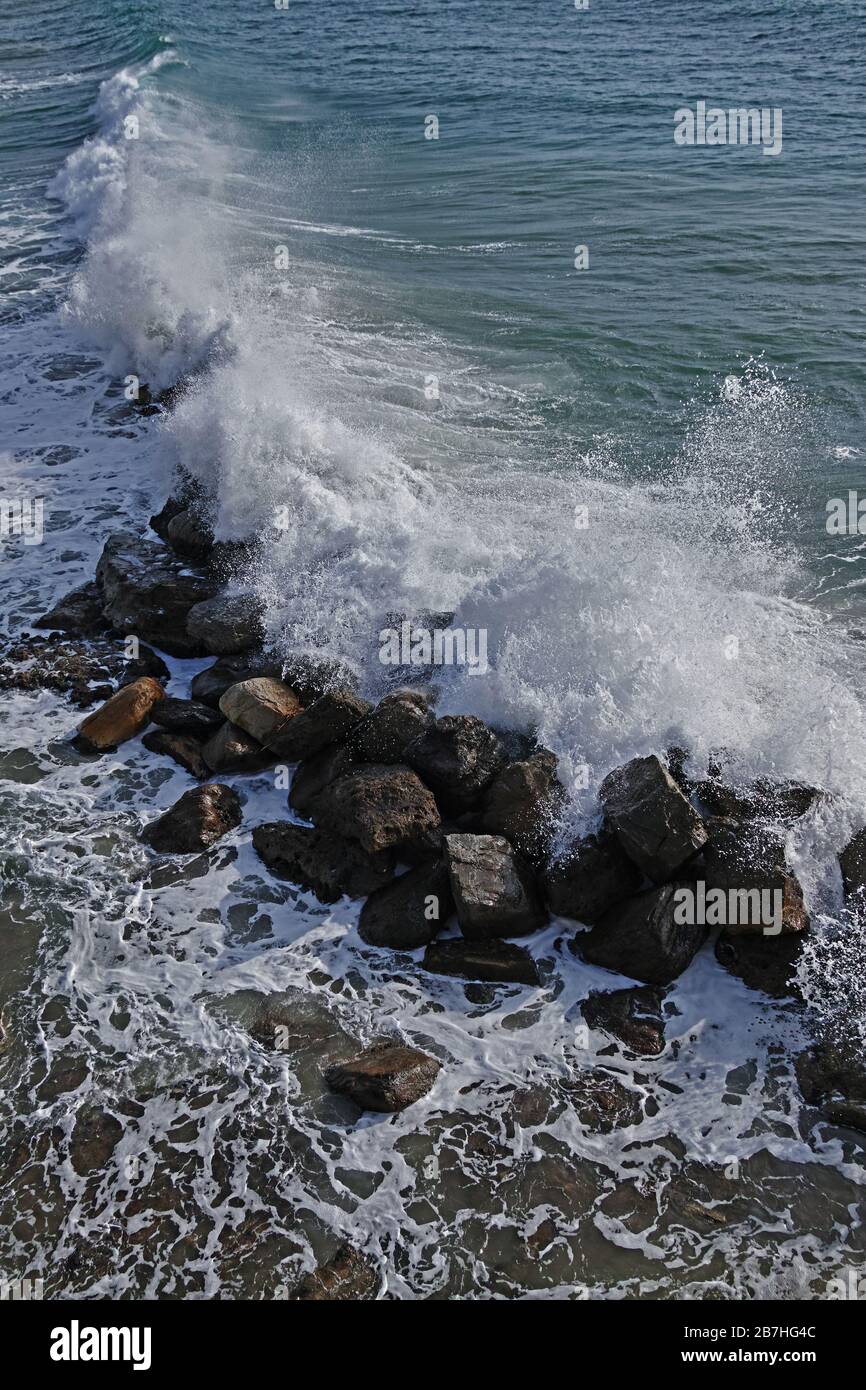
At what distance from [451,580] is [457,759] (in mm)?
2906

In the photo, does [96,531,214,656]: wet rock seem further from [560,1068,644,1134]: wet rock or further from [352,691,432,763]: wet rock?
[560,1068,644,1134]: wet rock

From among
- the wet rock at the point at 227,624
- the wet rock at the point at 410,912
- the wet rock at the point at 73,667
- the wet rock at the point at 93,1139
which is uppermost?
the wet rock at the point at 227,624

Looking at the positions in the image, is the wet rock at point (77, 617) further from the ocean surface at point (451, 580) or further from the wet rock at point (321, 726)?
the wet rock at point (321, 726)

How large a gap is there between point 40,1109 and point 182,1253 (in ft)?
4.62

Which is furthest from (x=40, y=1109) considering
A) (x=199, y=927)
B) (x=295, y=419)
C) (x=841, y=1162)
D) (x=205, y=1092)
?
(x=295, y=419)

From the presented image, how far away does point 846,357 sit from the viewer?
16.0 metres

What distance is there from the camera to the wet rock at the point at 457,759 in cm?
898

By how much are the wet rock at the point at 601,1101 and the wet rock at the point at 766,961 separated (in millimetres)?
1296

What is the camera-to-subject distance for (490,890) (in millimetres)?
8172

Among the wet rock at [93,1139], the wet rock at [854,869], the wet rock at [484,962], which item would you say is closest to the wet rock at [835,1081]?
the wet rock at [854,869]

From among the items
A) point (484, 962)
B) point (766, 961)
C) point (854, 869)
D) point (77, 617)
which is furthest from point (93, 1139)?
point (77, 617)

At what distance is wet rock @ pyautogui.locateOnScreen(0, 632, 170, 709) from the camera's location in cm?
1084

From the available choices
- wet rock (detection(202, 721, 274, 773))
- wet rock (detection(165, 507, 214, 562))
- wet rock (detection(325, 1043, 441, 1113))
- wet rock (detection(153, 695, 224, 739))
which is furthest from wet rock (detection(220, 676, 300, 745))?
wet rock (detection(325, 1043, 441, 1113))

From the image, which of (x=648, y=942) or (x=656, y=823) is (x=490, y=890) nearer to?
(x=648, y=942)
